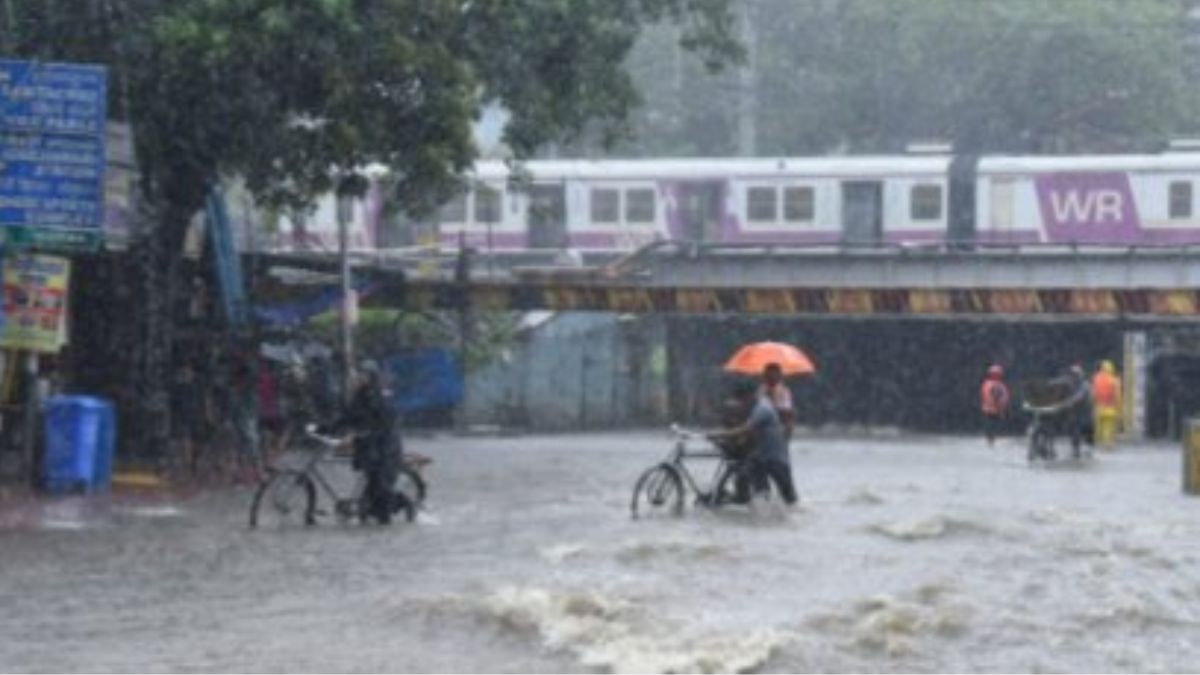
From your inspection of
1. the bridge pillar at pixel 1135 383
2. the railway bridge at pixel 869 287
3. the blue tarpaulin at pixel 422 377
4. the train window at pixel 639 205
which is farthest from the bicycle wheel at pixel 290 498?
the bridge pillar at pixel 1135 383

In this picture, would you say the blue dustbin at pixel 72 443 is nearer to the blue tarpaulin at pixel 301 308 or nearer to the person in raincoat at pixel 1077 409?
the blue tarpaulin at pixel 301 308

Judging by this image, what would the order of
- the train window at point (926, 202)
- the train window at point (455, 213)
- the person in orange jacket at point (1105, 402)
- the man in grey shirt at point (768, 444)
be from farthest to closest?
1. the train window at point (455, 213)
2. the train window at point (926, 202)
3. the person in orange jacket at point (1105, 402)
4. the man in grey shirt at point (768, 444)

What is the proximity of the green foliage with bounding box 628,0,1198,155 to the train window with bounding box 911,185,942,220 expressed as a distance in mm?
A: 18812

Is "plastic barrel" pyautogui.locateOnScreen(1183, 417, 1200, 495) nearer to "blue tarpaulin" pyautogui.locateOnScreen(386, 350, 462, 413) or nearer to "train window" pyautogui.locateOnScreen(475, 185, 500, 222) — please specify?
"blue tarpaulin" pyautogui.locateOnScreen(386, 350, 462, 413)

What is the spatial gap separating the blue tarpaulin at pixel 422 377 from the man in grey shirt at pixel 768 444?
16816 millimetres

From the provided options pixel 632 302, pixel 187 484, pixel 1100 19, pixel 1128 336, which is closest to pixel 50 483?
pixel 187 484

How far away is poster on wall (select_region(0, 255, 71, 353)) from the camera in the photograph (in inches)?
930

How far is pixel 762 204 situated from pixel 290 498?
2871 cm

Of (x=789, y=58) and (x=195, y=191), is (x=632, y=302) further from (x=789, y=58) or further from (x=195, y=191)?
(x=789, y=58)

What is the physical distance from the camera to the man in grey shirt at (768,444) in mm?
22375

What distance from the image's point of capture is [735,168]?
48156mm

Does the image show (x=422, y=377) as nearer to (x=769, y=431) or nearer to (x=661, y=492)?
(x=661, y=492)

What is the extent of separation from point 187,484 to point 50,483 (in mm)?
2330

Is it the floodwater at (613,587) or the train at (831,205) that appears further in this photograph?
the train at (831,205)
